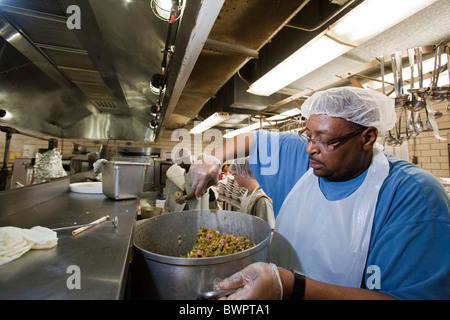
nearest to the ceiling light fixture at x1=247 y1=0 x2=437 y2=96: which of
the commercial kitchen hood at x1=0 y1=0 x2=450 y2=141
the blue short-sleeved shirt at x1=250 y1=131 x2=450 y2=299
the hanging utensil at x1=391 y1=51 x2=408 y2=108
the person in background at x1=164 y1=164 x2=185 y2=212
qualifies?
the commercial kitchen hood at x1=0 y1=0 x2=450 y2=141

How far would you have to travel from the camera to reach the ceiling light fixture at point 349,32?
139 centimetres

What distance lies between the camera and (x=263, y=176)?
1555 millimetres

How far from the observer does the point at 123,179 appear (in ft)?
5.24

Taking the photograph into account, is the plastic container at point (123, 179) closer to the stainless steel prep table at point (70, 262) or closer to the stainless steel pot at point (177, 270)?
the stainless steel prep table at point (70, 262)

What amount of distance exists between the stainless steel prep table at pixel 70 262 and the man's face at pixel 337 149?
41.2 inches

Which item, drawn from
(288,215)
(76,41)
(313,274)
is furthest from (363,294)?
(76,41)

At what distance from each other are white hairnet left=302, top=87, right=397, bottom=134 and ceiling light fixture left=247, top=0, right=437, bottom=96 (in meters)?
0.79

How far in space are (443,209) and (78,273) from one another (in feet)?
4.29

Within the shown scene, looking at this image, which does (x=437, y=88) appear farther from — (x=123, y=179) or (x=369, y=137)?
(x=123, y=179)

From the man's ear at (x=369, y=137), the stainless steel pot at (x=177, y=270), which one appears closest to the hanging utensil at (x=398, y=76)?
the man's ear at (x=369, y=137)

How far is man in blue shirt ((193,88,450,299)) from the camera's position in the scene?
711 mm

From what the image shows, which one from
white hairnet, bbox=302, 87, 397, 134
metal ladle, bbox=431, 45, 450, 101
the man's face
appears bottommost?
the man's face

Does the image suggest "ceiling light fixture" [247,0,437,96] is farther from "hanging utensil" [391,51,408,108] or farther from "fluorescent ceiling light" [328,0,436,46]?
"hanging utensil" [391,51,408,108]

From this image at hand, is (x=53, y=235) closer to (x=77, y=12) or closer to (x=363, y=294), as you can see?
(x=363, y=294)
